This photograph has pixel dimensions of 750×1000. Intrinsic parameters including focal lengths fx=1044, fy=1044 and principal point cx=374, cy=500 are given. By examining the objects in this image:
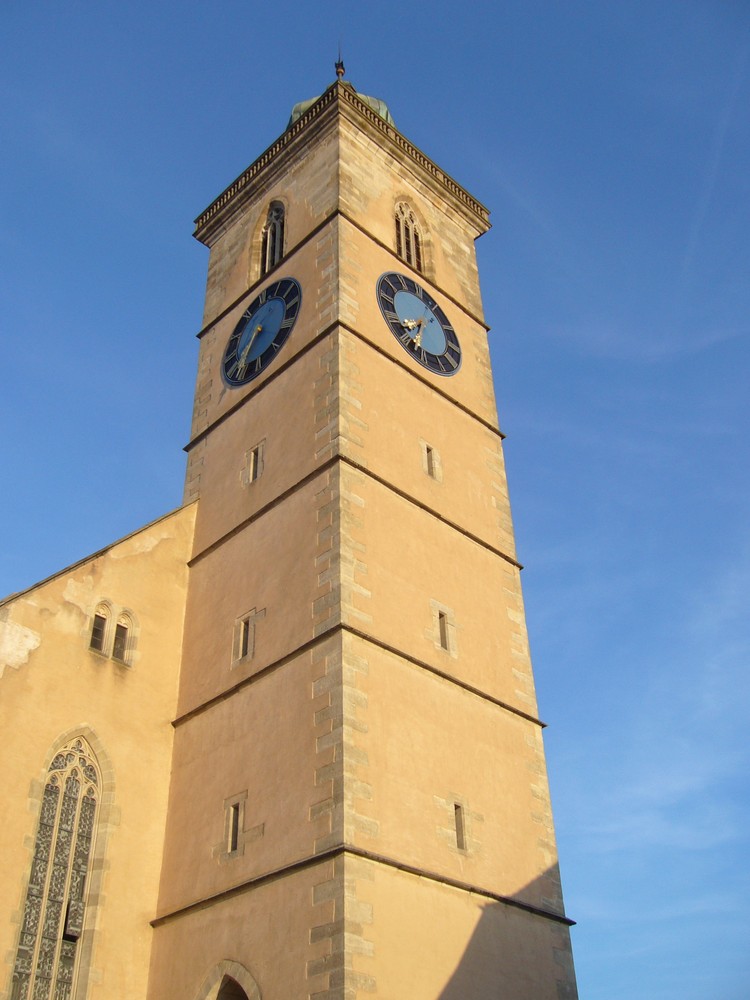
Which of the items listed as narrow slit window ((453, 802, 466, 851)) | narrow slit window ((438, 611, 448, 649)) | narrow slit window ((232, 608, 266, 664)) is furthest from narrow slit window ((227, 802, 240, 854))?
narrow slit window ((438, 611, 448, 649))

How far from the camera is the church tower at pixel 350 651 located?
11258 millimetres

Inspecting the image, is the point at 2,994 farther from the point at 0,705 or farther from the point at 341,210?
the point at 341,210

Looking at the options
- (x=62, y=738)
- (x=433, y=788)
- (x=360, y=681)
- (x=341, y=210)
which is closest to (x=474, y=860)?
(x=433, y=788)

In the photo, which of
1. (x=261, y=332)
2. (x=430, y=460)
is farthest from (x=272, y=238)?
(x=430, y=460)

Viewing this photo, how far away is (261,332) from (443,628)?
21.4 feet

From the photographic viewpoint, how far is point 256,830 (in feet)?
39.9

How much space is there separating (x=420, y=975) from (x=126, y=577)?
6.80 metres

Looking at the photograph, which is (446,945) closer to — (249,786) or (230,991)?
(230,991)

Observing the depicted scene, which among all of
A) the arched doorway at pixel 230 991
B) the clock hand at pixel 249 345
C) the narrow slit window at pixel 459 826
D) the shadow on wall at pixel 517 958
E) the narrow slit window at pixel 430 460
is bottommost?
the arched doorway at pixel 230 991

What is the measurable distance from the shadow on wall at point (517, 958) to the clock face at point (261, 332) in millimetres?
9122

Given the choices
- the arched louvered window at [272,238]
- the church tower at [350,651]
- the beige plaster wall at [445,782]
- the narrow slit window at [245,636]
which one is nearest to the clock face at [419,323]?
the church tower at [350,651]

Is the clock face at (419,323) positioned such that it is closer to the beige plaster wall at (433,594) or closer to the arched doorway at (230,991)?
the beige plaster wall at (433,594)

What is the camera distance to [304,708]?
484 inches

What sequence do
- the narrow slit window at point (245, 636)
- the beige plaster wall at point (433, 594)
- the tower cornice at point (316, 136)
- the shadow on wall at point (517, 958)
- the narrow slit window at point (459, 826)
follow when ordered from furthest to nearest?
the tower cornice at point (316, 136) < the narrow slit window at point (245, 636) < the beige plaster wall at point (433, 594) < the narrow slit window at point (459, 826) < the shadow on wall at point (517, 958)
